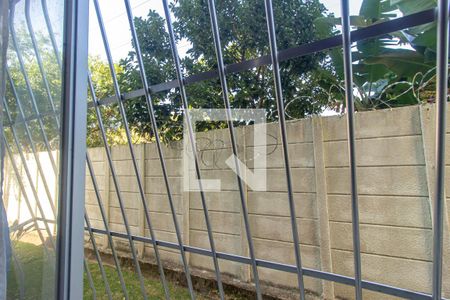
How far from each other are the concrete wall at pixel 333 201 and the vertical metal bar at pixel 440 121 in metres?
1.10

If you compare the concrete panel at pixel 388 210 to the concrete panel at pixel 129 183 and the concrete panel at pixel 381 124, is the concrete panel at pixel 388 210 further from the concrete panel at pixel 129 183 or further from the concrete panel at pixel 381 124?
the concrete panel at pixel 129 183

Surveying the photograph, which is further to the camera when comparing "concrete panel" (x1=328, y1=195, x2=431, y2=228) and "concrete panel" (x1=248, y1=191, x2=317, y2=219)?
"concrete panel" (x1=248, y1=191, x2=317, y2=219)

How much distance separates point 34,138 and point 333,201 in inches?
69.4

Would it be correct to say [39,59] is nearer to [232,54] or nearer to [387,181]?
[232,54]

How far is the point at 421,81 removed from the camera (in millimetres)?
1912

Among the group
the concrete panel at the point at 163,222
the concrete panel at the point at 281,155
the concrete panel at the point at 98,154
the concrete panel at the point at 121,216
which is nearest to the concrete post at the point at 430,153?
the concrete panel at the point at 281,155

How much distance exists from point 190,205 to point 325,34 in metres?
1.83

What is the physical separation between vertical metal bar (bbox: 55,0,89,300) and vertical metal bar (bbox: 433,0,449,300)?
1.08 meters

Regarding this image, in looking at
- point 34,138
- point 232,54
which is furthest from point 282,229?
point 34,138

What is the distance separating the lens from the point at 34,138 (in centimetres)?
113

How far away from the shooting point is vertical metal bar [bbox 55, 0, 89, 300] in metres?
1.02

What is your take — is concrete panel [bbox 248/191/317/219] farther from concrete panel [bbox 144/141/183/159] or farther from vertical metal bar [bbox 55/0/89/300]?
vertical metal bar [bbox 55/0/89/300]

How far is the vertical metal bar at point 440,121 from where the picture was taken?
667 mm

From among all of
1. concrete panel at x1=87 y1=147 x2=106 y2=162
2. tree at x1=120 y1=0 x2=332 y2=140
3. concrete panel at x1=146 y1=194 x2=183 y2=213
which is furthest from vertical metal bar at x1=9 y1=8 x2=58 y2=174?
concrete panel at x1=87 y1=147 x2=106 y2=162
